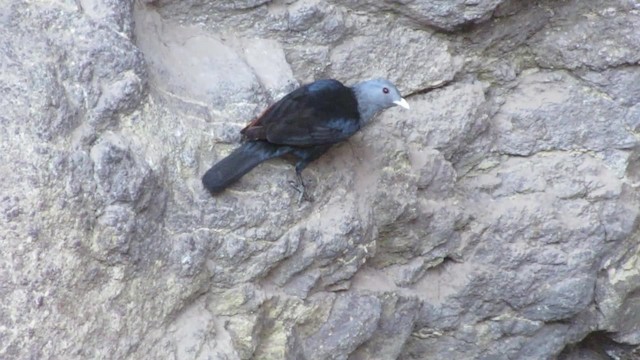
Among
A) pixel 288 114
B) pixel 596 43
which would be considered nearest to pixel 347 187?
pixel 288 114

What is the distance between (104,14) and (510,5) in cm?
181

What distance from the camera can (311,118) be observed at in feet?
11.8

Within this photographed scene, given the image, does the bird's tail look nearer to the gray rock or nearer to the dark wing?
the dark wing

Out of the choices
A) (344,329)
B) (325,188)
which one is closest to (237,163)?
(325,188)

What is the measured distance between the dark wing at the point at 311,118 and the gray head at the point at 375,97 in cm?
4

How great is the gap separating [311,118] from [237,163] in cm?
34

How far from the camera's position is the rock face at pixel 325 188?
10.2 ft

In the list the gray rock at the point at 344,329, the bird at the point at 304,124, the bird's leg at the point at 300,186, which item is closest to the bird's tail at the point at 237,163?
the bird at the point at 304,124

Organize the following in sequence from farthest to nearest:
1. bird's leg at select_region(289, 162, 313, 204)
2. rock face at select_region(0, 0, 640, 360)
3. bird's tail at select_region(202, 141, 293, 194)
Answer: bird's leg at select_region(289, 162, 313, 204), bird's tail at select_region(202, 141, 293, 194), rock face at select_region(0, 0, 640, 360)

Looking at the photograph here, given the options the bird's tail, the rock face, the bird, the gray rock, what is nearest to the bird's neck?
the bird

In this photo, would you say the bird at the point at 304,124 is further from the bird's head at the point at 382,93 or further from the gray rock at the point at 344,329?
the gray rock at the point at 344,329

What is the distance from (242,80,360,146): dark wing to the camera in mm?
3484

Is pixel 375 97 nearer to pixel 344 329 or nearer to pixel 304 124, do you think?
pixel 304 124

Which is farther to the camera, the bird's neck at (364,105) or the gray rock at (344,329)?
the gray rock at (344,329)
